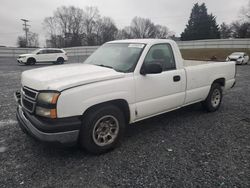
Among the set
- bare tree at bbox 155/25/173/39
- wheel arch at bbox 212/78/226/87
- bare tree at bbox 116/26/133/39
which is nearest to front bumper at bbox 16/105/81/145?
wheel arch at bbox 212/78/226/87

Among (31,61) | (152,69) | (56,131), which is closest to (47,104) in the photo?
(56,131)

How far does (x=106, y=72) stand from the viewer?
348 centimetres

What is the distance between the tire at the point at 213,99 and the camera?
5.41 m

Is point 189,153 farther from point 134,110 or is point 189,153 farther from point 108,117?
point 108,117

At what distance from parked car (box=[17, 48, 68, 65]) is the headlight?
798 inches

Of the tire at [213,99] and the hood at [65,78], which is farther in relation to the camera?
the tire at [213,99]

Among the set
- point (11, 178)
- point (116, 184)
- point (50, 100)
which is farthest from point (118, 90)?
point (11, 178)

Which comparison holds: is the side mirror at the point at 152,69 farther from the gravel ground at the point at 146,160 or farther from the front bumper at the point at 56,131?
the front bumper at the point at 56,131

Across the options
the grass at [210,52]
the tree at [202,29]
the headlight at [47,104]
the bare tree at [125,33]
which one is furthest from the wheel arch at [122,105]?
the bare tree at [125,33]

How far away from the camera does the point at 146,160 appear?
3.26 m

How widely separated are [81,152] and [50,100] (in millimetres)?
1120

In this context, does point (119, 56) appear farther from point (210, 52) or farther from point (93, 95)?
point (210, 52)

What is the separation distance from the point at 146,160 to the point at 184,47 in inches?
1730

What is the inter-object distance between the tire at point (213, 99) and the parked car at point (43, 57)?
19.8m
